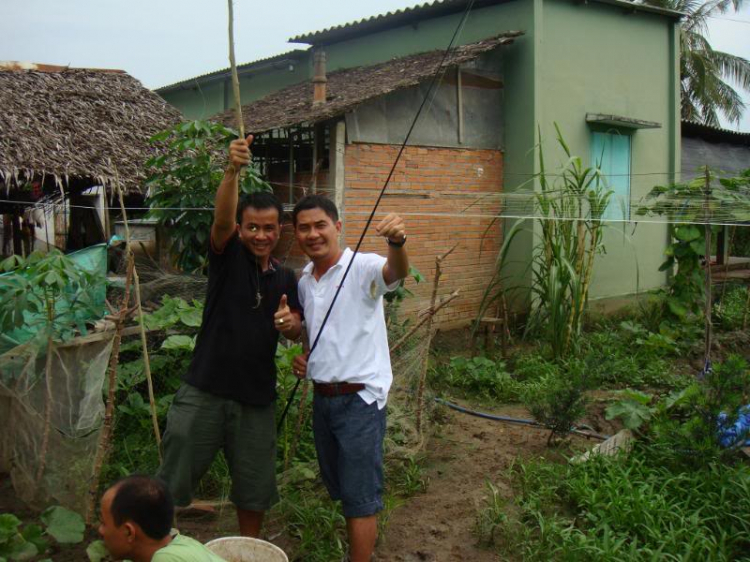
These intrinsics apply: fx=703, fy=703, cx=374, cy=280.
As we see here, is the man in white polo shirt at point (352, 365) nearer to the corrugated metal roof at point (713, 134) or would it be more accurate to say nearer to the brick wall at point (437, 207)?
the brick wall at point (437, 207)

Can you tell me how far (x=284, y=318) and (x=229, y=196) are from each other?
1.69ft

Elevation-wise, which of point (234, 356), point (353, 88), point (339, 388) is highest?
point (353, 88)

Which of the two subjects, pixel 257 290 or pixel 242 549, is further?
pixel 257 290

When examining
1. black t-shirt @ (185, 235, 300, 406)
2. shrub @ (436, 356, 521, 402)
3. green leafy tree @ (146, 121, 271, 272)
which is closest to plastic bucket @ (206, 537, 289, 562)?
black t-shirt @ (185, 235, 300, 406)

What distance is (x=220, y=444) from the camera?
9.71ft

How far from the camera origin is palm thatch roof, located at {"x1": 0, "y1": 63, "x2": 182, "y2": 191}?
6695 millimetres

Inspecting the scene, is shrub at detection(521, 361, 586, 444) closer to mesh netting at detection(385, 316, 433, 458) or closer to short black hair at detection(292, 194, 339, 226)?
mesh netting at detection(385, 316, 433, 458)

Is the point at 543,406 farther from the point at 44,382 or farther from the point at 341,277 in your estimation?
the point at 44,382

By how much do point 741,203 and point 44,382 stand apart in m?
5.15

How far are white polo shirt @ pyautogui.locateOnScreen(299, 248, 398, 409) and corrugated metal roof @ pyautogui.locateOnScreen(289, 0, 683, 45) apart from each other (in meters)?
6.54

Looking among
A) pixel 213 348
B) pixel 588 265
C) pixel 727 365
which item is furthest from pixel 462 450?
pixel 588 265

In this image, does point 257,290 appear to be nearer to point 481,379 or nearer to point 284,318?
point 284,318

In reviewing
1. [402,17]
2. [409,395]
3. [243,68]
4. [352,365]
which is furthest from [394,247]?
[243,68]

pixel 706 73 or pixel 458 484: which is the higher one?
pixel 706 73
